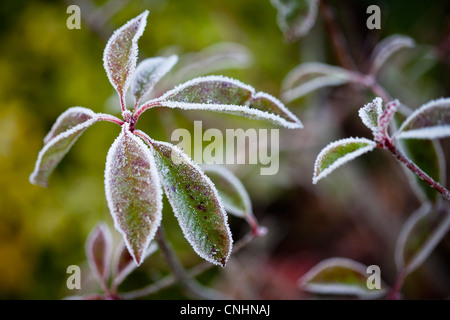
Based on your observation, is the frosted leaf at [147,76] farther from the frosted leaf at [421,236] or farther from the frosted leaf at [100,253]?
the frosted leaf at [421,236]

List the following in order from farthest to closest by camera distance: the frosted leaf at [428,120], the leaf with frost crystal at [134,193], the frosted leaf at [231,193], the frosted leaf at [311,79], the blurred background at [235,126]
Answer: the blurred background at [235,126] < the frosted leaf at [311,79] < the frosted leaf at [231,193] < the frosted leaf at [428,120] < the leaf with frost crystal at [134,193]

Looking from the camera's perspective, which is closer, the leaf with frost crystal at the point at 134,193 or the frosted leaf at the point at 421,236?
the leaf with frost crystal at the point at 134,193

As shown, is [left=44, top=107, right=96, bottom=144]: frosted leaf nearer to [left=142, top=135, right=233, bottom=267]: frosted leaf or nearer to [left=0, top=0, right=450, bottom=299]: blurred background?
[left=142, top=135, right=233, bottom=267]: frosted leaf

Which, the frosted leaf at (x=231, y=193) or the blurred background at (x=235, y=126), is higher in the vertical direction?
the blurred background at (x=235, y=126)

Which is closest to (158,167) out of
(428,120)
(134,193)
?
(134,193)

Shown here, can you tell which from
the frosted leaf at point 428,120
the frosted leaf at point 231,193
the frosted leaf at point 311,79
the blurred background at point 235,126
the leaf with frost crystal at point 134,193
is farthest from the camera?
the blurred background at point 235,126

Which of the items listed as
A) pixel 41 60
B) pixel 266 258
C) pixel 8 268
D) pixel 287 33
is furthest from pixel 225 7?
pixel 8 268

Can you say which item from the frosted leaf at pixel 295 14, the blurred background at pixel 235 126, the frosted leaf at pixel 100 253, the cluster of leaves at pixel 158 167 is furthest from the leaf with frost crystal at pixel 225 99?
the blurred background at pixel 235 126

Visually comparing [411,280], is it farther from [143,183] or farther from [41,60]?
[41,60]
